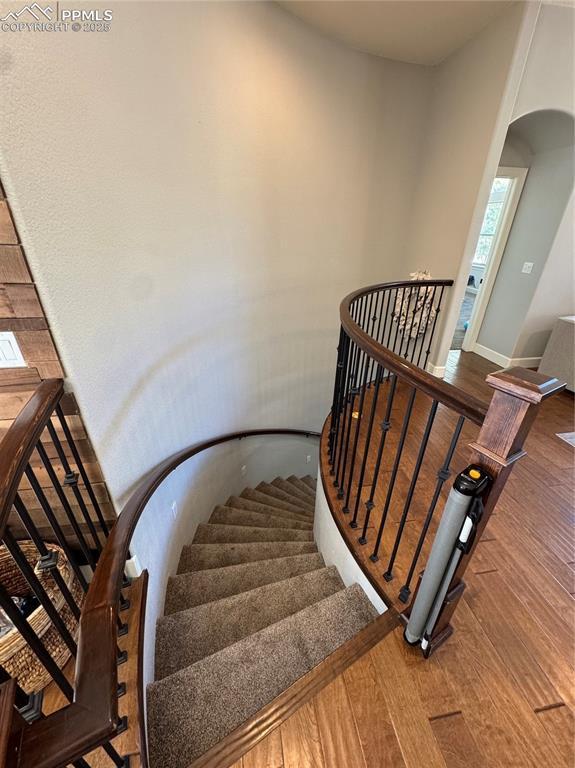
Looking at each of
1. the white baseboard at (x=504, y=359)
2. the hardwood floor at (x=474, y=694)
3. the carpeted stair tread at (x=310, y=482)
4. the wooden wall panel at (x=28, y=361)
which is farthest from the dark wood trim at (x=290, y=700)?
the white baseboard at (x=504, y=359)

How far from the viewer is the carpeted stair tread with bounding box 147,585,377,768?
3.70ft

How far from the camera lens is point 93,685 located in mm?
731

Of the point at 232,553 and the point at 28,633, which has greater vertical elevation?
the point at 28,633

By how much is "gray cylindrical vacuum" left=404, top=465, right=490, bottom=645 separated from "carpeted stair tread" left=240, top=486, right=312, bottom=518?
2328mm

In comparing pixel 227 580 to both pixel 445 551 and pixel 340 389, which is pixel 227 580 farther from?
pixel 445 551

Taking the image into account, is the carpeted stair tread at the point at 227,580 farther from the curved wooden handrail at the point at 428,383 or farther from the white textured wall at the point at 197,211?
the curved wooden handrail at the point at 428,383

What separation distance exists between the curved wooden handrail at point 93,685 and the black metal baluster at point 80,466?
0.39ft

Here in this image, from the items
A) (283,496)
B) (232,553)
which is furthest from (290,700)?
(283,496)

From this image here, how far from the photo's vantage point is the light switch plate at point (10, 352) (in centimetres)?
105

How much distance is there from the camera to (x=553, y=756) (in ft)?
3.12

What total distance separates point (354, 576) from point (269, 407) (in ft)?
7.29

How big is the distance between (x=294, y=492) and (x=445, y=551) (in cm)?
319

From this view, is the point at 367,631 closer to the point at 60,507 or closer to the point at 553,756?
the point at 553,756

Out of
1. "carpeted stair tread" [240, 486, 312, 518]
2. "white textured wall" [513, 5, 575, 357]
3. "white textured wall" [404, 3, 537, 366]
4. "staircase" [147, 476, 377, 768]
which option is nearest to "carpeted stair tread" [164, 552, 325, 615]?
"staircase" [147, 476, 377, 768]
